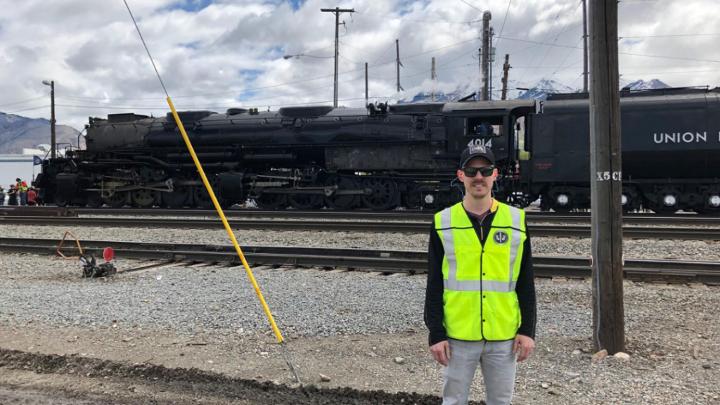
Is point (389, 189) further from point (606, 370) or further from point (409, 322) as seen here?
point (606, 370)

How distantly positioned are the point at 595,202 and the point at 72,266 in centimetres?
833

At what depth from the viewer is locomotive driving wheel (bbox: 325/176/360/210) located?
17.4 m

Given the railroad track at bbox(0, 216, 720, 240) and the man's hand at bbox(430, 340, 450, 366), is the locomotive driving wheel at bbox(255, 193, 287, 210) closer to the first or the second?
the railroad track at bbox(0, 216, 720, 240)

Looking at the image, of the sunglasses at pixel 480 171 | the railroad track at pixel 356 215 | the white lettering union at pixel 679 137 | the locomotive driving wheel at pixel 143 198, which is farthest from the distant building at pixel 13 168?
the sunglasses at pixel 480 171

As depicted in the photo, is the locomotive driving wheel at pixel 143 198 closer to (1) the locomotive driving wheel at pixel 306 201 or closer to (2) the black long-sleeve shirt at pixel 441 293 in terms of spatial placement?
(1) the locomotive driving wheel at pixel 306 201

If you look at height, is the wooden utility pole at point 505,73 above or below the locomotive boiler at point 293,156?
above

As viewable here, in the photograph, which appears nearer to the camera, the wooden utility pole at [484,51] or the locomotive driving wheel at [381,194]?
the locomotive driving wheel at [381,194]

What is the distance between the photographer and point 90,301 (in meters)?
6.46

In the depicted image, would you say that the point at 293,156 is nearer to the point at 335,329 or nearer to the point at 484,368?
the point at 335,329

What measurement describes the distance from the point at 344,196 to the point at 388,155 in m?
1.98

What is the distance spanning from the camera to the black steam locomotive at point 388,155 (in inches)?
565

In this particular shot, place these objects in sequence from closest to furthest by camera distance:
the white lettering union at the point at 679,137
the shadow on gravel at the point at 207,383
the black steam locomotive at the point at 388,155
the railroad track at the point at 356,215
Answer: the shadow on gravel at the point at 207,383 → the railroad track at the point at 356,215 → the white lettering union at the point at 679,137 → the black steam locomotive at the point at 388,155

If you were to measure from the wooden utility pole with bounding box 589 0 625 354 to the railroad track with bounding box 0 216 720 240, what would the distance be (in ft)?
21.9

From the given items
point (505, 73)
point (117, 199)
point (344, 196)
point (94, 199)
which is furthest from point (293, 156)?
point (505, 73)
